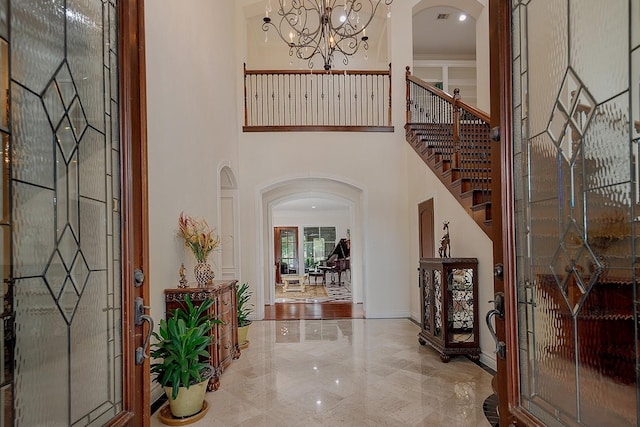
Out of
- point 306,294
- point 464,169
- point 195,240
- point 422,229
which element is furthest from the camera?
point 306,294

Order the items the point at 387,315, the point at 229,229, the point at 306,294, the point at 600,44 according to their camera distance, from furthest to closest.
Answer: the point at 306,294 → the point at 387,315 → the point at 229,229 → the point at 600,44

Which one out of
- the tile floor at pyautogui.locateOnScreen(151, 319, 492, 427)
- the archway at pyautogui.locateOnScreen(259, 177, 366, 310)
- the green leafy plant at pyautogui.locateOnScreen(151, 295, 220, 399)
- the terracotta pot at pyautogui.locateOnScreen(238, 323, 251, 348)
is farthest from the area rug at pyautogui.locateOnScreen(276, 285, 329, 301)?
the green leafy plant at pyautogui.locateOnScreen(151, 295, 220, 399)

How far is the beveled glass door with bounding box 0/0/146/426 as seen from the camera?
100 centimetres

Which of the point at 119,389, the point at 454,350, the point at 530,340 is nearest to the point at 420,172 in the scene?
the point at 454,350

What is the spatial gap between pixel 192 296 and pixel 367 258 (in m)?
3.86

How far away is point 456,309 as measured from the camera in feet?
14.9

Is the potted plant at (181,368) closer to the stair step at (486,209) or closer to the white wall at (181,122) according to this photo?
the white wall at (181,122)

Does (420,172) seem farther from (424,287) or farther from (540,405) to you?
(540,405)

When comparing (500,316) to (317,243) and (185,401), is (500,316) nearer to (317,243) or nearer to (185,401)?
(185,401)

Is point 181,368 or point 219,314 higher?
point 219,314

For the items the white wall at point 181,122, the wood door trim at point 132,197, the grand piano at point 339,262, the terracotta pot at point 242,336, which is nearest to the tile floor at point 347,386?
the terracotta pot at point 242,336

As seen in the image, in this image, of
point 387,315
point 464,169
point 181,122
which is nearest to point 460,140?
point 464,169

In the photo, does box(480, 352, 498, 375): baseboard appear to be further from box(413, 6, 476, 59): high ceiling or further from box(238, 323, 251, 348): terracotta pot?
box(413, 6, 476, 59): high ceiling

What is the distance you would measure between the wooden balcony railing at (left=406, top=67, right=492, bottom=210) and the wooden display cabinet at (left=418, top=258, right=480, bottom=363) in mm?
784
